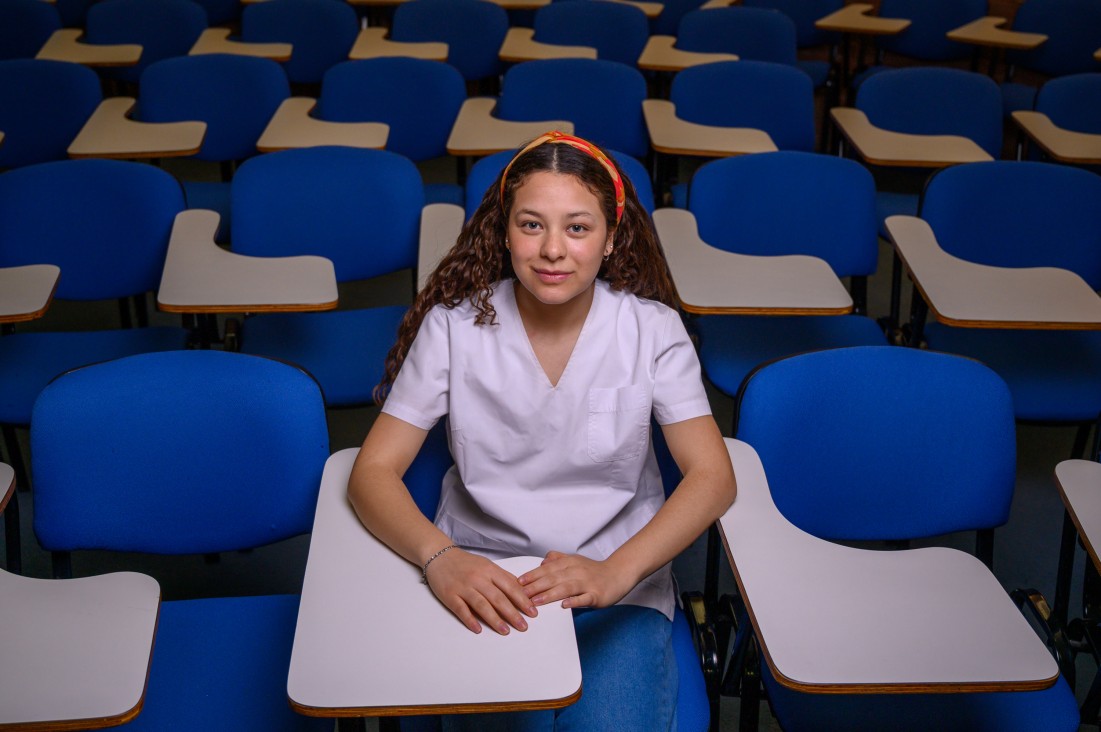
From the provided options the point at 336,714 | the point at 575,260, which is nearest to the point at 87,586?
the point at 336,714

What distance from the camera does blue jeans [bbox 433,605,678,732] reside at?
1.38 meters

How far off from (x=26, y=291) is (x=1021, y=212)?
2.38 meters

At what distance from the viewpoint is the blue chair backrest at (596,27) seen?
14.1ft

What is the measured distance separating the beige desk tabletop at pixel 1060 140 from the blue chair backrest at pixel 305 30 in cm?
269

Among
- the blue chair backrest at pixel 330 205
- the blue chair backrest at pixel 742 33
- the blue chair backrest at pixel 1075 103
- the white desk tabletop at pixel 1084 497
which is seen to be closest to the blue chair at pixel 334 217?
the blue chair backrest at pixel 330 205

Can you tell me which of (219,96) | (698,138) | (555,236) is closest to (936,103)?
(698,138)

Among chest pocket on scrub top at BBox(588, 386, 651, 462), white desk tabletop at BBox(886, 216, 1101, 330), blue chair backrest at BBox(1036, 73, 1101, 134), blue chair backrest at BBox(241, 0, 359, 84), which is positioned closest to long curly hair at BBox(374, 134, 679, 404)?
chest pocket on scrub top at BBox(588, 386, 651, 462)

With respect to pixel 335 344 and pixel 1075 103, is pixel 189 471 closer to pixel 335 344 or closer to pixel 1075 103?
pixel 335 344

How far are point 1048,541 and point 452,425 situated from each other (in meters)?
1.66

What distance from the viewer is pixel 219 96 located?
3455mm

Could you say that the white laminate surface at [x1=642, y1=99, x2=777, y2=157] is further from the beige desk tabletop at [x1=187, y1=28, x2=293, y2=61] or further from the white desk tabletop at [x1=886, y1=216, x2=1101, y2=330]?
the beige desk tabletop at [x1=187, y1=28, x2=293, y2=61]

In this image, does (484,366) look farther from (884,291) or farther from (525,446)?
(884,291)

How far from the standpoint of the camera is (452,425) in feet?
5.21

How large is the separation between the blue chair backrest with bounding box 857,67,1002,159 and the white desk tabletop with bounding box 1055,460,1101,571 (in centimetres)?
218
